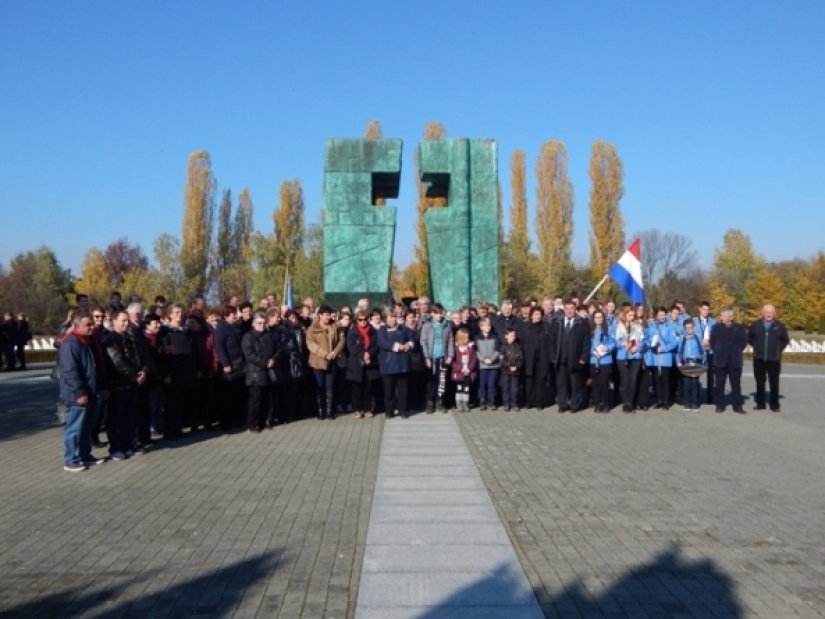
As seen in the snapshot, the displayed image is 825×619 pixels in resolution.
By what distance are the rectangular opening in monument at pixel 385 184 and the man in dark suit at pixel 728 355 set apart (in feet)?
22.8

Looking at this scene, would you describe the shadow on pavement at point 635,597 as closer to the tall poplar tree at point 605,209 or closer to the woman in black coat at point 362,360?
the woman in black coat at point 362,360

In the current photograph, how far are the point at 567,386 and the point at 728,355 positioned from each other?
97.6 inches

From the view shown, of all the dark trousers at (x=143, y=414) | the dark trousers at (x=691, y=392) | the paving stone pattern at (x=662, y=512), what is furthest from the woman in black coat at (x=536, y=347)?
the dark trousers at (x=143, y=414)

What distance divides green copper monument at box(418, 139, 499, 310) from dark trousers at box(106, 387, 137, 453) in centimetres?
785

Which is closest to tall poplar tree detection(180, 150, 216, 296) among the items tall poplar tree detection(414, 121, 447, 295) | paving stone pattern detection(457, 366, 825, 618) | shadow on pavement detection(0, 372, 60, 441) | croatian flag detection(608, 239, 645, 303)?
tall poplar tree detection(414, 121, 447, 295)

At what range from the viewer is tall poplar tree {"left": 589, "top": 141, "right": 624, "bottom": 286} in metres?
41.2

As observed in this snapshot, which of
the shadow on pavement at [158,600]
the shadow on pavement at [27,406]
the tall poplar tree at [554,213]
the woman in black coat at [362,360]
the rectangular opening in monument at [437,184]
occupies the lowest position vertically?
the shadow on pavement at [158,600]

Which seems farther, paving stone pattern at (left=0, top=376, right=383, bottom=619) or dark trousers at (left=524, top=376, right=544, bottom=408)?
dark trousers at (left=524, top=376, right=544, bottom=408)

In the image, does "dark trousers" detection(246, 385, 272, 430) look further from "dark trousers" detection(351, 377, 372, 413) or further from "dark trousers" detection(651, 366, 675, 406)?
"dark trousers" detection(651, 366, 675, 406)

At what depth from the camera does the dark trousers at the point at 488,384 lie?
11.6 meters

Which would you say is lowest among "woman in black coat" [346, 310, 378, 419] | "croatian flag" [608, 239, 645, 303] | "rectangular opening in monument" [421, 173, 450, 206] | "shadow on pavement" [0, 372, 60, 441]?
"shadow on pavement" [0, 372, 60, 441]

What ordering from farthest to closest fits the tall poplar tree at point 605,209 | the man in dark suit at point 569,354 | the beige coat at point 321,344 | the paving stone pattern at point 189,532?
the tall poplar tree at point 605,209 → the man in dark suit at point 569,354 → the beige coat at point 321,344 → the paving stone pattern at point 189,532

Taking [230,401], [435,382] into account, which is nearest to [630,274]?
[435,382]

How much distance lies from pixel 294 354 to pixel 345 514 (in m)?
4.89
